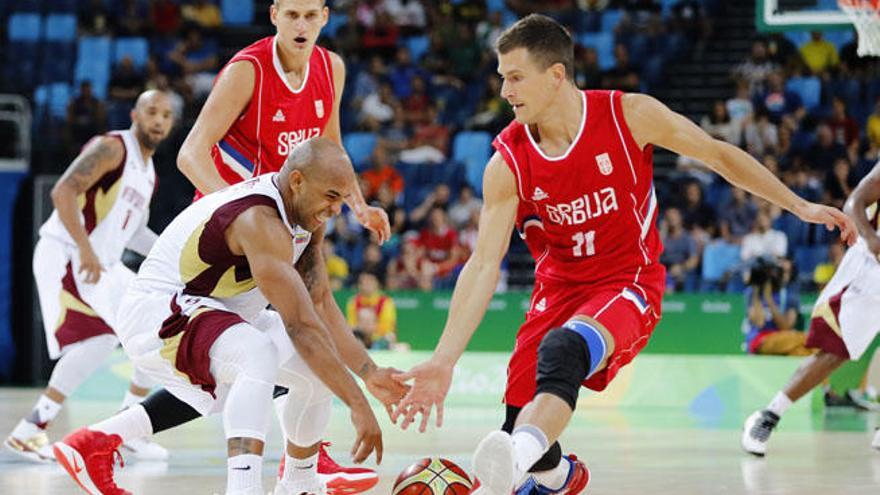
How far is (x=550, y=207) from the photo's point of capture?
5.55m

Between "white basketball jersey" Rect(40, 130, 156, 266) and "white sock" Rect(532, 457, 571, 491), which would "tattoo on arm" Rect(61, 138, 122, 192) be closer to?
"white basketball jersey" Rect(40, 130, 156, 266)

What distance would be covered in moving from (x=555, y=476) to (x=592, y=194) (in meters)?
1.16

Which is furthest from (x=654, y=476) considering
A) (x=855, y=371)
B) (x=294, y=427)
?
(x=855, y=371)

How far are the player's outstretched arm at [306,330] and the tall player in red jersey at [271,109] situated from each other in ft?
4.38

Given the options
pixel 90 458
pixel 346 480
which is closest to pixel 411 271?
pixel 346 480

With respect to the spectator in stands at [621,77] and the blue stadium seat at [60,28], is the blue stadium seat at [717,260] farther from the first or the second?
the blue stadium seat at [60,28]

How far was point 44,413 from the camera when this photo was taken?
8375mm

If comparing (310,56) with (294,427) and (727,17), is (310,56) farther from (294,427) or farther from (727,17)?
(727,17)

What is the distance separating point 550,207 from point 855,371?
815cm

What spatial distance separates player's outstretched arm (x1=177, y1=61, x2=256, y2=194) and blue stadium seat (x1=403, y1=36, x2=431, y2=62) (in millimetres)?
12705

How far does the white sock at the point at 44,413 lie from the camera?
832 cm

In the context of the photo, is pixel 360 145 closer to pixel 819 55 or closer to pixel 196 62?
pixel 196 62

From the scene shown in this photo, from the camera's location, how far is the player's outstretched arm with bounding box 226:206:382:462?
16.1ft

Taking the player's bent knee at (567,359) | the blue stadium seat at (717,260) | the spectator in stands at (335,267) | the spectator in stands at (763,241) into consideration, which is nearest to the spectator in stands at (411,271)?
the spectator in stands at (335,267)
